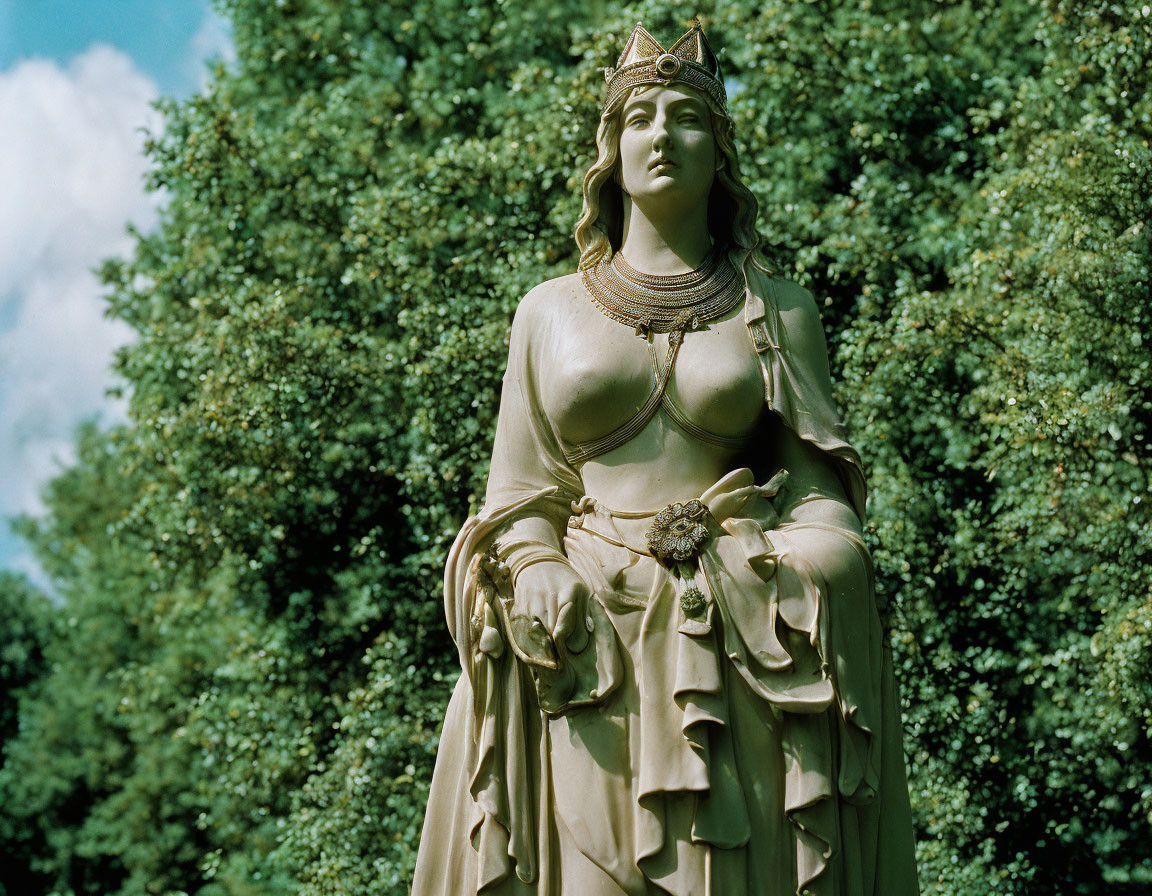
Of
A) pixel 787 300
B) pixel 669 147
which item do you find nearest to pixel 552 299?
pixel 669 147

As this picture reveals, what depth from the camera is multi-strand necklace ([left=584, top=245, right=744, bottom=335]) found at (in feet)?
18.8

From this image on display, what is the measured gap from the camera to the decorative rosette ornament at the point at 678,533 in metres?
5.25

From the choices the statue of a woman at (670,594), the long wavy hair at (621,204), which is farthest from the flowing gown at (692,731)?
the long wavy hair at (621,204)

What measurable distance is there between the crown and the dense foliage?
469 cm


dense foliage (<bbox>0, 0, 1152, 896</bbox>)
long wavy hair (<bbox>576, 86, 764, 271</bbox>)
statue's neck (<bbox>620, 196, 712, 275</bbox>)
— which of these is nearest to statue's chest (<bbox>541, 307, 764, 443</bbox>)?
statue's neck (<bbox>620, 196, 712, 275</bbox>)

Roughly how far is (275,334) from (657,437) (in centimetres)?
687

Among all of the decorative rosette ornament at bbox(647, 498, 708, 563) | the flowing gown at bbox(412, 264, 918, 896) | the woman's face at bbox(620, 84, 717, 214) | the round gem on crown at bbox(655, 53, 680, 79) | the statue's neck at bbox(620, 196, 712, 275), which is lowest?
the flowing gown at bbox(412, 264, 918, 896)

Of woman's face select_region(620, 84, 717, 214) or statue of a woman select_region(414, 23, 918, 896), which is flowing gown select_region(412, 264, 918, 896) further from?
woman's face select_region(620, 84, 717, 214)

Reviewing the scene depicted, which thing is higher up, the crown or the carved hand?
the crown

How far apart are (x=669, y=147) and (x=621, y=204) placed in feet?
1.36

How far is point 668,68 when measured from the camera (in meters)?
5.83

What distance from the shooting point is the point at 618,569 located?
211 inches

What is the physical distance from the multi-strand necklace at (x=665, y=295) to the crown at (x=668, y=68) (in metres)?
0.60

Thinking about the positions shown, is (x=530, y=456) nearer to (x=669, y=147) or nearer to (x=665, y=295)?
(x=665, y=295)
